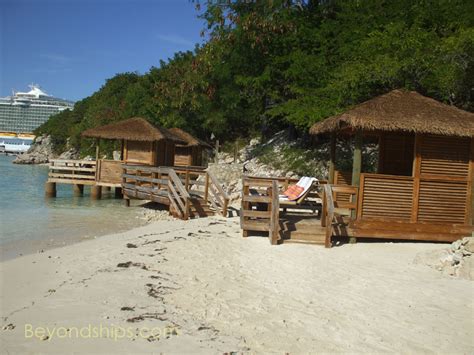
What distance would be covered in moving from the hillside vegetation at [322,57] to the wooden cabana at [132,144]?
16.6ft

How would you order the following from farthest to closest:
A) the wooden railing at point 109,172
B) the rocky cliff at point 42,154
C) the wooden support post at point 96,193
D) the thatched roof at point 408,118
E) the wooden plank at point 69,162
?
the rocky cliff at point 42,154 < the wooden plank at point 69,162 < the wooden support post at point 96,193 < the wooden railing at point 109,172 < the thatched roof at point 408,118

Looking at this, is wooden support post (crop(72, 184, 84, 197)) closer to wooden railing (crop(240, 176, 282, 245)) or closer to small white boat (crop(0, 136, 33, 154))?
wooden railing (crop(240, 176, 282, 245))

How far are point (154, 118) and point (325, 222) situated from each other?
93.0 ft

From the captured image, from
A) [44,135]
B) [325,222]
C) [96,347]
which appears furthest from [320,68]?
[44,135]

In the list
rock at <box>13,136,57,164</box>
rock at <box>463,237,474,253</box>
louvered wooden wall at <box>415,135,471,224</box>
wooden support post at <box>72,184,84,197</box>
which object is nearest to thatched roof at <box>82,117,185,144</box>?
wooden support post at <box>72,184,84,197</box>

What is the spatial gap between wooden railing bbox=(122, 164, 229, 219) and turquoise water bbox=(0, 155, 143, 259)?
0.96 m

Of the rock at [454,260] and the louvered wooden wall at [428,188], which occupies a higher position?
the louvered wooden wall at [428,188]

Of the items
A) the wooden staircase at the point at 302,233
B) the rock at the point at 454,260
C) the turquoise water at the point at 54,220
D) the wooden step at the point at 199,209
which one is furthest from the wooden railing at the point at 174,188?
the rock at the point at 454,260

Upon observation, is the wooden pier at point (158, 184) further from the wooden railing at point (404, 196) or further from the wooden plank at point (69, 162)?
the wooden railing at point (404, 196)

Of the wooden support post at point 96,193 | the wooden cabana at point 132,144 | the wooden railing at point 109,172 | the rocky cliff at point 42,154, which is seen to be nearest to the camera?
the wooden cabana at point 132,144

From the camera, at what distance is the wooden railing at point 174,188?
42.4 ft

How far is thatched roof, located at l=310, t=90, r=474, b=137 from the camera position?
845 cm

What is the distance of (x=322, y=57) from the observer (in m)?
18.0

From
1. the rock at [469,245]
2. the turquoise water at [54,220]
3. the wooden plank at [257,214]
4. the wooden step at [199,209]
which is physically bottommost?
the turquoise water at [54,220]
